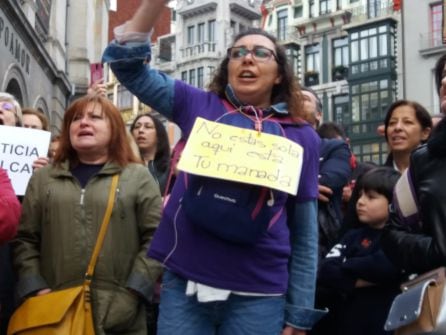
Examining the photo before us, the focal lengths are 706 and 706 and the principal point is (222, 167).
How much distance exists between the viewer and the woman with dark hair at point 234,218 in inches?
107

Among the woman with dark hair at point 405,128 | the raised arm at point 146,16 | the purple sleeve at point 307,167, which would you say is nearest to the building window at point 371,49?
the woman with dark hair at point 405,128

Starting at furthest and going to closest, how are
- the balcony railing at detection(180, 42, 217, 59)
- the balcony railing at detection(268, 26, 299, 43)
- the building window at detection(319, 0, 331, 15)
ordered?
the balcony railing at detection(180, 42, 217, 59) → the balcony railing at detection(268, 26, 299, 43) → the building window at detection(319, 0, 331, 15)

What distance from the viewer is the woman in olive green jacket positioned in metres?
3.39

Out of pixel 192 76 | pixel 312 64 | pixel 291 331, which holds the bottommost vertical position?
pixel 291 331

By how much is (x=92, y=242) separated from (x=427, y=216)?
5.53 ft

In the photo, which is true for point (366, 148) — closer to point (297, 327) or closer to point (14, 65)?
point (14, 65)

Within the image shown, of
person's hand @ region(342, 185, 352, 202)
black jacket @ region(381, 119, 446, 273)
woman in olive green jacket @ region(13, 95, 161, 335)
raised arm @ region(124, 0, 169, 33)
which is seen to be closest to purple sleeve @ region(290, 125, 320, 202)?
black jacket @ region(381, 119, 446, 273)

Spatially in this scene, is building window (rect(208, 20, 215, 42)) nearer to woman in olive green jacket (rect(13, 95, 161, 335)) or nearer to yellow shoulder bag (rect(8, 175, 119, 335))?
woman in olive green jacket (rect(13, 95, 161, 335))

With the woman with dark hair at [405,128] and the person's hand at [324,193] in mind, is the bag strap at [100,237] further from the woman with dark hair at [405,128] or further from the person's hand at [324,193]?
the woman with dark hair at [405,128]

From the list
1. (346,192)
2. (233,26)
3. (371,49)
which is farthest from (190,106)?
(233,26)

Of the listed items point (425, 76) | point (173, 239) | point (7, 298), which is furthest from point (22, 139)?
point (425, 76)

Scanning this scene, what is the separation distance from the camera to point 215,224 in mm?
2648

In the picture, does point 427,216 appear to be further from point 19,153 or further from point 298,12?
point 298,12

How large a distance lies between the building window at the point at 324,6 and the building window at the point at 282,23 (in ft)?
8.34
